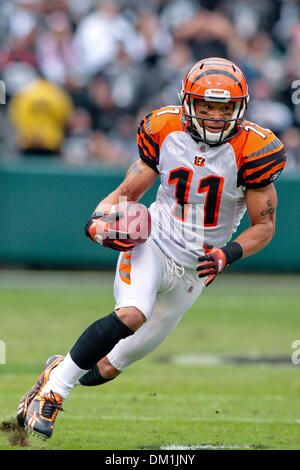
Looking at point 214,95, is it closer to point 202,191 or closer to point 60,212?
point 202,191

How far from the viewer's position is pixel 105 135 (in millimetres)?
10930

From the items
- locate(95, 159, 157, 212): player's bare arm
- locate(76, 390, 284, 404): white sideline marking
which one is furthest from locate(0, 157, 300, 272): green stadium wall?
locate(95, 159, 157, 212): player's bare arm

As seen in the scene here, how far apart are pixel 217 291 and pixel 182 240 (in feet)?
17.8

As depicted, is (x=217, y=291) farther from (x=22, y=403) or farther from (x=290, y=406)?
(x=22, y=403)

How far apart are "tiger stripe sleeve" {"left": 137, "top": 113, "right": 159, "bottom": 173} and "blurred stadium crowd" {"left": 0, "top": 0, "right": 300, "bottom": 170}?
5.98 m

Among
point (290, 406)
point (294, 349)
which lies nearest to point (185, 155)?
point (290, 406)

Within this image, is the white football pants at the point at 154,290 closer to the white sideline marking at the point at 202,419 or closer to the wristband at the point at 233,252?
the wristband at the point at 233,252

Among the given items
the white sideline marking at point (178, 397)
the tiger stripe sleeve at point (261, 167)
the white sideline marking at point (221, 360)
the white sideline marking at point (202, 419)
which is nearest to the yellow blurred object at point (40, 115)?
the white sideline marking at point (221, 360)

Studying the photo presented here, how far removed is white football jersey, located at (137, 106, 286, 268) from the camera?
4504mm

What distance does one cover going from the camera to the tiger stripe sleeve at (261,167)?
444cm

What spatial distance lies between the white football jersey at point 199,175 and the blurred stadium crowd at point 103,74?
6024 mm

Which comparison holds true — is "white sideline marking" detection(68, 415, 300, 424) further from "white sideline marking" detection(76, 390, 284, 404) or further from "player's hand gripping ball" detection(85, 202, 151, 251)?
"player's hand gripping ball" detection(85, 202, 151, 251)

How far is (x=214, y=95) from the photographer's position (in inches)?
174

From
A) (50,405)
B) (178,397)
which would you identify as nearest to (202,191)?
(50,405)
